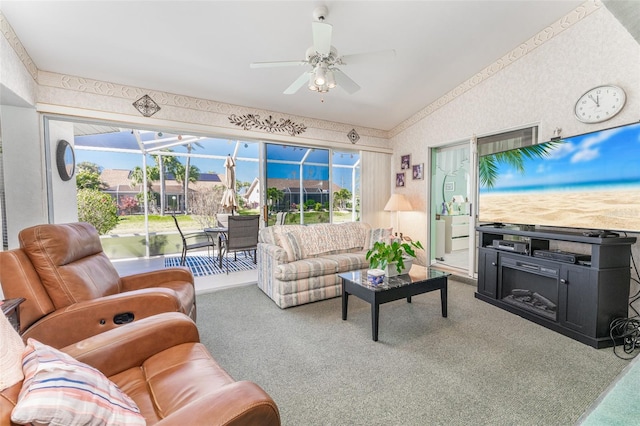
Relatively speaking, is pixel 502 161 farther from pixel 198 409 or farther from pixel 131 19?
pixel 131 19

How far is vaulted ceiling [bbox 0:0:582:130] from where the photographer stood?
2338 mm

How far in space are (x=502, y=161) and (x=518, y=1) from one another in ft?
5.20

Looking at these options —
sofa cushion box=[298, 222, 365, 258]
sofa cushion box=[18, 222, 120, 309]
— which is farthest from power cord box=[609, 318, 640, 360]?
sofa cushion box=[18, 222, 120, 309]

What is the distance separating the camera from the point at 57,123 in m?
3.29

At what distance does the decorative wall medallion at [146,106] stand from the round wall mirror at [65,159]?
1063 millimetres

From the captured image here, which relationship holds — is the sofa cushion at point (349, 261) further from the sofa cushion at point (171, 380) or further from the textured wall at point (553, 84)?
the textured wall at point (553, 84)

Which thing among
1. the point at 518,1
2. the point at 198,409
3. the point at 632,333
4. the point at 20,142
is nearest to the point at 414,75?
the point at 518,1

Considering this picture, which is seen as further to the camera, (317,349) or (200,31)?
(200,31)

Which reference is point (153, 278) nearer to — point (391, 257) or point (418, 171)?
point (391, 257)

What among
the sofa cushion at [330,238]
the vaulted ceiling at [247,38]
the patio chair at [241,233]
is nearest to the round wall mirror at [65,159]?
the vaulted ceiling at [247,38]

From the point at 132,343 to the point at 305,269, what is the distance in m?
2.02

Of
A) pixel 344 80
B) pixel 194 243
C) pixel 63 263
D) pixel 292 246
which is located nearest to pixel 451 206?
pixel 292 246

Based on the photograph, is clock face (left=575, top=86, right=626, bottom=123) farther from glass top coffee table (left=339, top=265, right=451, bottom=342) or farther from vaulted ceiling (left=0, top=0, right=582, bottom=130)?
glass top coffee table (left=339, top=265, right=451, bottom=342)

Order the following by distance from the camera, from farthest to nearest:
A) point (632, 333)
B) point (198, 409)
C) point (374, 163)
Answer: point (374, 163) → point (632, 333) → point (198, 409)
